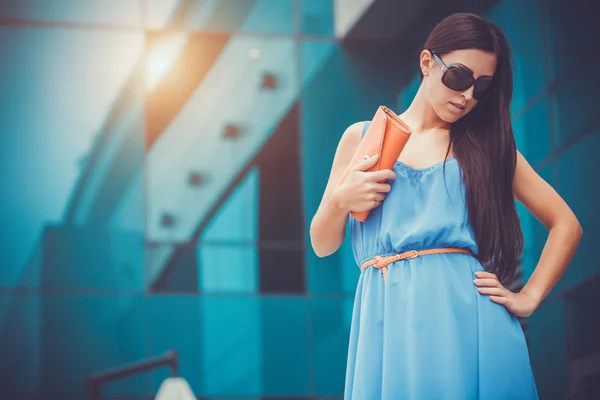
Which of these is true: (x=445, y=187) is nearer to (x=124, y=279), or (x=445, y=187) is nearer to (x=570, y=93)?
(x=570, y=93)

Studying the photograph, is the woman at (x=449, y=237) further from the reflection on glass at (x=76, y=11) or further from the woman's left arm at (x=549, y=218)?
the reflection on glass at (x=76, y=11)

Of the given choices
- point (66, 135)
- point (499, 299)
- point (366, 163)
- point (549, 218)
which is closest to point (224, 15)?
point (66, 135)

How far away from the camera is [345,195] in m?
2.33

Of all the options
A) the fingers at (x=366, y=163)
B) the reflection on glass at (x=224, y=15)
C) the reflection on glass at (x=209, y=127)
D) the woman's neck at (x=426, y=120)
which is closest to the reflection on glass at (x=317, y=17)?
the reflection on glass at (x=224, y=15)

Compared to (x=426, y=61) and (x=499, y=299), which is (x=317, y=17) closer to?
(x=426, y=61)

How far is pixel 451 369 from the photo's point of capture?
2.26m

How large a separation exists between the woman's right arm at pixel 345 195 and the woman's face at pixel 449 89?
0.25 meters

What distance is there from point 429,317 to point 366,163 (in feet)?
1.42

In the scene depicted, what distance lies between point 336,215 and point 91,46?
31.3 feet

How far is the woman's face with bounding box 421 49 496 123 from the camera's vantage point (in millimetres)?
2402

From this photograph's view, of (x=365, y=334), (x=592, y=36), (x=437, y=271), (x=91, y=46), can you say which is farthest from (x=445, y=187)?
(x=91, y=46)

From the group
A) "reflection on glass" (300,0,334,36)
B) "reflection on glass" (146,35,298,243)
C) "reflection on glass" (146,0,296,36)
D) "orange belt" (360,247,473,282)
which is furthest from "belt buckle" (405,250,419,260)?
"reflection on glass" (300,0,334,36)

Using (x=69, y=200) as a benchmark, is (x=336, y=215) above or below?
below

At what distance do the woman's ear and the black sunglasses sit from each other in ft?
0.32
